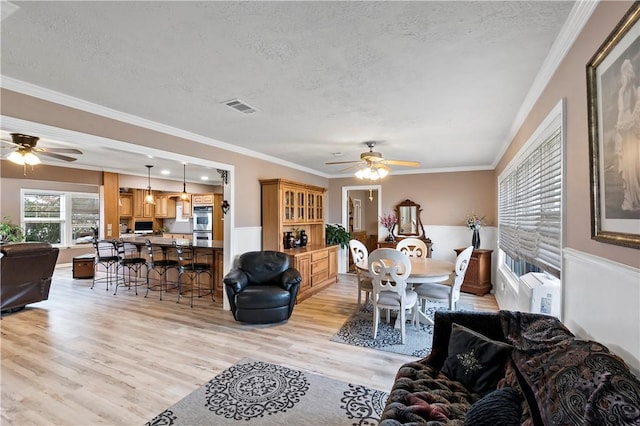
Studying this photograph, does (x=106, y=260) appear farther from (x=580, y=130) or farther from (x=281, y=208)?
(x=580, y=130)

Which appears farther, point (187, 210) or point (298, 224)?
point (187, 210)

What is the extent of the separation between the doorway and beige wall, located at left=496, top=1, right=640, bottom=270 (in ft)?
17.4

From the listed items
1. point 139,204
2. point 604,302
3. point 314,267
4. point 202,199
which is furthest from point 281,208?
point 139,204

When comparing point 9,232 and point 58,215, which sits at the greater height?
point 58,215

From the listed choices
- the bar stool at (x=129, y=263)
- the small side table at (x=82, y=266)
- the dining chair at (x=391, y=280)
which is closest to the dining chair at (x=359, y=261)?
the dining chair at (x=391, y=280)

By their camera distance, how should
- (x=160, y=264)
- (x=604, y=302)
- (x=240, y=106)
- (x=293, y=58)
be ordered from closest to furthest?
(x=604, y=302), (x=293, y=58), (x=240, y=106), (x=160, y=264)

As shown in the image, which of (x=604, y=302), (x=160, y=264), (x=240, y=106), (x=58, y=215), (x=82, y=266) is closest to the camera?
(x=604, y=302)

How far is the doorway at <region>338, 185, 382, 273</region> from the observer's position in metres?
7.45

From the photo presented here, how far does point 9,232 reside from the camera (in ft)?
21.4

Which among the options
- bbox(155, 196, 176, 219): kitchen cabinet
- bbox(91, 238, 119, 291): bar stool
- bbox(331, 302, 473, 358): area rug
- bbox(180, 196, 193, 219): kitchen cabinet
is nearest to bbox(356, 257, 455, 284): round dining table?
bbox(331, 302, 473, 358): area rug

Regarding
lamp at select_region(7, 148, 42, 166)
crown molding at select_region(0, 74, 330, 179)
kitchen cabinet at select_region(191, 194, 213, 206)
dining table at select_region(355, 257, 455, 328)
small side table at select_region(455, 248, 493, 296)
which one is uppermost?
crown molding at select_region(0, 74, 330, 179)

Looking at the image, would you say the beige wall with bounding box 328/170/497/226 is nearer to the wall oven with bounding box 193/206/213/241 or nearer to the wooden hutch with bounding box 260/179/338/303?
the wooden hutch with bounding box 260/179/338/303

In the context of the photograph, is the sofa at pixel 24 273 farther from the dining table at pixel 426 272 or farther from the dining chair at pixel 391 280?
the dining chair at pixel 391 280

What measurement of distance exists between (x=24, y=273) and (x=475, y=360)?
610cm
